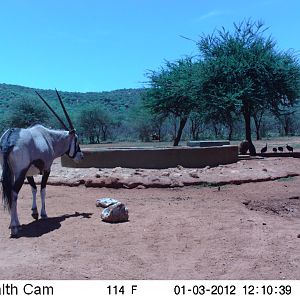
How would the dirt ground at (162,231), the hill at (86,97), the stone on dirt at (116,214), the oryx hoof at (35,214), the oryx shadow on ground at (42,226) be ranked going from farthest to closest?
the hill at (86,97) → the oryx hoof at (35,214) → the stone on dirt at (116,214) → the oryx shadow on ground at (42,226) → the dirt ground at (162,231)

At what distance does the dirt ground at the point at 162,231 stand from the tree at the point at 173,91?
1155cm

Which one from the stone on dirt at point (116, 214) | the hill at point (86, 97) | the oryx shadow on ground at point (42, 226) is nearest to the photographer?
the oryx shadow on ground at point (42, 226)

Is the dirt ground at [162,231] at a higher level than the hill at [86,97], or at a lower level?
lower

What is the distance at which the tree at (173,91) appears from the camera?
25109mm

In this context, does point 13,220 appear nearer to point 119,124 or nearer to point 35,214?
point 35,214

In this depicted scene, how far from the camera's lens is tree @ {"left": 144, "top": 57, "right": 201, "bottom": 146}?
25109 millimetres

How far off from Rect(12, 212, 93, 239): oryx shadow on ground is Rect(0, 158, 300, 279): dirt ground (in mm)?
16

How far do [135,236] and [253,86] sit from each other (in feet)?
52.0

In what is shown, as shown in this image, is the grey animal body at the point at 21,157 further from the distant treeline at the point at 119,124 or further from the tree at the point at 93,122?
the tree at the point at 93,122

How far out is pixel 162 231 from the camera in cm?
799

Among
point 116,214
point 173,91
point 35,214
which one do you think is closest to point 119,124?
point 173,91

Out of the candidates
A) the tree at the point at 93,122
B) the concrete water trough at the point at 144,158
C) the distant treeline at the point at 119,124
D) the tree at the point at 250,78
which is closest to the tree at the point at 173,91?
the tree at the point at 250,78

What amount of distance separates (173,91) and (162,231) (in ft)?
59.5
